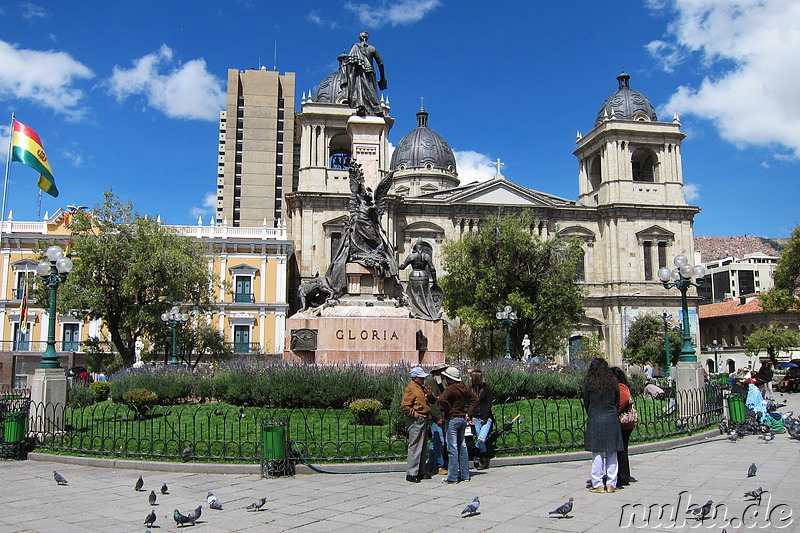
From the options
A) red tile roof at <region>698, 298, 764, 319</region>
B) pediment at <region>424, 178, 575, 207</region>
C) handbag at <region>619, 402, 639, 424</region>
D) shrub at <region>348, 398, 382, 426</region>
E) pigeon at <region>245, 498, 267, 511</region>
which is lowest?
pigeon at <region>245, 498, 267, 511</region>

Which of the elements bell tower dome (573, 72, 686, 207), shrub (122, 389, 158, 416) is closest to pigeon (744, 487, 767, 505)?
Result: shrub (122, 389, 158, 416)

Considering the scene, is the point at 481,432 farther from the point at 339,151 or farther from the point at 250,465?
the point at 339,151

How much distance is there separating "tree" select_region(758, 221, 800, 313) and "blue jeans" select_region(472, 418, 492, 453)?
31808 millimetres

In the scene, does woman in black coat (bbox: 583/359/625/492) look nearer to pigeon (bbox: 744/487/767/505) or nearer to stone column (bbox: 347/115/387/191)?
pigeon (bbox: 744/487/767/505)

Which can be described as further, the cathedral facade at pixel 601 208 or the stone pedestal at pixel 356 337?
the cathedral facade at pixel 601 208

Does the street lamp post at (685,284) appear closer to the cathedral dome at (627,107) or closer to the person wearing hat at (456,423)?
the person wearing hat at (456,423)

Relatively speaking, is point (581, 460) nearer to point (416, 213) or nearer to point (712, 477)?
point (712, 477)

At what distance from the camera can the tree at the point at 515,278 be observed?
119ft

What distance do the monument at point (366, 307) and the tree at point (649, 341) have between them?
32459 millimetres

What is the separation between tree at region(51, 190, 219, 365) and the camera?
1045 inches

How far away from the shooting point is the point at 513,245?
3672 centimetres

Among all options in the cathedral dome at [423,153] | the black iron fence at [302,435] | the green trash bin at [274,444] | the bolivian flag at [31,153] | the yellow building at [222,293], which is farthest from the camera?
the cathedral dome at [423,153]

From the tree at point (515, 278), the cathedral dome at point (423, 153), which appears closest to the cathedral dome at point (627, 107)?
the cathedral dome at point (423, 153)

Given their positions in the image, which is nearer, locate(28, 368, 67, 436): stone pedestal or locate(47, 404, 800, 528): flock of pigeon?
locate(47, 404, 800, 528): flock of pigeon
